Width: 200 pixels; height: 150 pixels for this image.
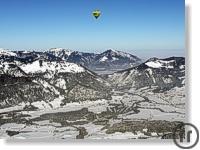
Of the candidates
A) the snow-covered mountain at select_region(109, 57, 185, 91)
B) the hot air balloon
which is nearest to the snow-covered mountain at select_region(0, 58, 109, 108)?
the snow-covered mountain at select_region(109, 57, 185, 91)

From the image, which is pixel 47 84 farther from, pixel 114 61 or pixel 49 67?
pixel 114 61

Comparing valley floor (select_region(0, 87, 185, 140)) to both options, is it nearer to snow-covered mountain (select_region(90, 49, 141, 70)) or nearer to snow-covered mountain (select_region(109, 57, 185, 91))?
snow-covered mountain (select_region(109, 57, 185, 91))

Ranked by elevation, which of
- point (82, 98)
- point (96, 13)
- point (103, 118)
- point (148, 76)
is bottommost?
point (103, 118)

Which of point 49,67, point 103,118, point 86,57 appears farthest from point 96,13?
point 103,118

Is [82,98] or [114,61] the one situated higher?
[114,61]

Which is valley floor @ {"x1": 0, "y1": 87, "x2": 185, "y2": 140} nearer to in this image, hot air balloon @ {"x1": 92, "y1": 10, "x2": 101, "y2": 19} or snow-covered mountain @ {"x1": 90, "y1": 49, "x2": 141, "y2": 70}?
snow-covered mountain @ {"x1": 90, "y1": 49, "x2": 141, "y2": 70}

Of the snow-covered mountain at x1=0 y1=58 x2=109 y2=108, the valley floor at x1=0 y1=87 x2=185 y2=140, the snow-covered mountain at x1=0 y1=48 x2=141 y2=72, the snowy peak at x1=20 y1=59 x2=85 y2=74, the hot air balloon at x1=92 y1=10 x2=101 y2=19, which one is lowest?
the valley floor at x1=0 y1=87 x2=185 y2=140

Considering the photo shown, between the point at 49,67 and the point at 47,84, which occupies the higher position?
the point at 49,67

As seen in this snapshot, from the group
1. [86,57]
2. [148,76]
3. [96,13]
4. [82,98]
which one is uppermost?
[96,13]

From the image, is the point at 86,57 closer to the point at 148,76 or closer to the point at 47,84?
the point at 47,84

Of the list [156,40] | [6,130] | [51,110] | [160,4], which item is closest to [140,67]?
[156,40]

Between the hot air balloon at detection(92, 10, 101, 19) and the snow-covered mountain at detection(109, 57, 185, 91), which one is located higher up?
the hot air balloon at detection(92, 10, 101, 19)
